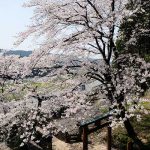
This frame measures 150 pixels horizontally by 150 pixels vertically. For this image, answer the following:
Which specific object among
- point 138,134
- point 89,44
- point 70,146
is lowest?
point 70,146

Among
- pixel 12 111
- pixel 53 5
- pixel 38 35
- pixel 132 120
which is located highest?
pixel 53 5

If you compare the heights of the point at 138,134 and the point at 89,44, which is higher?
the point at 89,44

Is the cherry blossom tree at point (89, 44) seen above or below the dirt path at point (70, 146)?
above

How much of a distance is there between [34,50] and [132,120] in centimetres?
948

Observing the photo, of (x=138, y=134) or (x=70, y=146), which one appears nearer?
(x=138, y=134)

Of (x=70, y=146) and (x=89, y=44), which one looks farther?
(x=70, y=146)

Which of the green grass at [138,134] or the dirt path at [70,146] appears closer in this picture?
the green grass at [138,134]

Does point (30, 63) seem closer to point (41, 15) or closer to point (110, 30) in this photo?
point (41, 15)

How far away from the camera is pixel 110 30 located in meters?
13.5

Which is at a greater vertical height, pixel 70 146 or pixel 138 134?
pixel 138 134

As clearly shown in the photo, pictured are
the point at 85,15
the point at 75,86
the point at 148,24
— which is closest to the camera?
the point at 85,15

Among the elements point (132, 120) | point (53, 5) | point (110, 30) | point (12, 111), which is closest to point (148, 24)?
point (132, 120)

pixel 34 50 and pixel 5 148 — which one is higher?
pixel 34 50

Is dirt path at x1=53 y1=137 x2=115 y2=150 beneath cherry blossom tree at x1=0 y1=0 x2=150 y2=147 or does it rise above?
beneath
